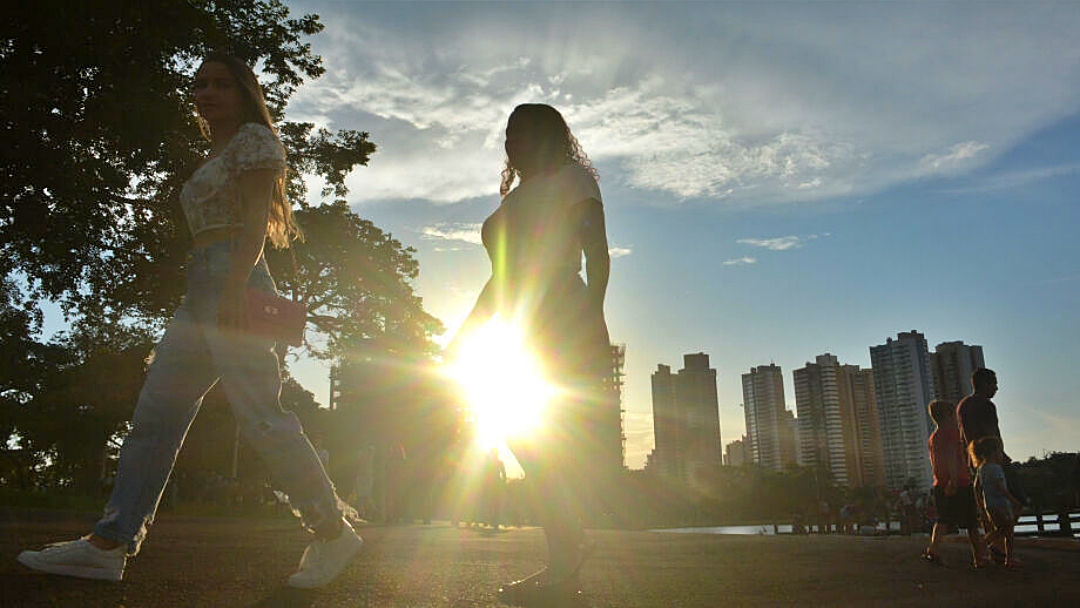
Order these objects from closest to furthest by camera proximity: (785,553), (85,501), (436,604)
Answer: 1. (436,604)
2. (785,553)
3. (85,501)

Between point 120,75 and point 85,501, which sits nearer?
point 120,75

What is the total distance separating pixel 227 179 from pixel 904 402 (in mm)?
84223

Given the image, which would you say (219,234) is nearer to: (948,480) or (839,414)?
(948,480)

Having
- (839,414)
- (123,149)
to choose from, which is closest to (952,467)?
(123,149)

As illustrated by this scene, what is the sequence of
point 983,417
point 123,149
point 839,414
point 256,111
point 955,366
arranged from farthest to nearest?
point 839,414, point 955,366, point 123,149, point 983,417, point 256,111

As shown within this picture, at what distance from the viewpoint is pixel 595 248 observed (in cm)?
326

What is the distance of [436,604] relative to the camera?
9.48ft

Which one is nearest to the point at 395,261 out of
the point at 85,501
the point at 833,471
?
the point at 85,501

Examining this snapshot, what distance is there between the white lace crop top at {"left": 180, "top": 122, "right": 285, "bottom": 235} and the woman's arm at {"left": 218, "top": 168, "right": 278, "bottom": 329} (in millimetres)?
30

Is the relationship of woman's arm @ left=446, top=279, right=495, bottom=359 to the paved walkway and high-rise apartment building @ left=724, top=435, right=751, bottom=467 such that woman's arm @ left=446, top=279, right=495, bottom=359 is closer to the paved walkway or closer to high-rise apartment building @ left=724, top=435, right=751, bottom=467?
the paved walkway

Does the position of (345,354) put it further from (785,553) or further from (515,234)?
(515,234)

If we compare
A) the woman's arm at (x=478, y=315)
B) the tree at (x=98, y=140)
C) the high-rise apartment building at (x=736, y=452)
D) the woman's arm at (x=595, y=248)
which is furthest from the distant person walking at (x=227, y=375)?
the high-rise apartment building at (x=736, y=452)

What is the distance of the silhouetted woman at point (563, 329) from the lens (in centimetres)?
331

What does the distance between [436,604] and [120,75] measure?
11.3 m
